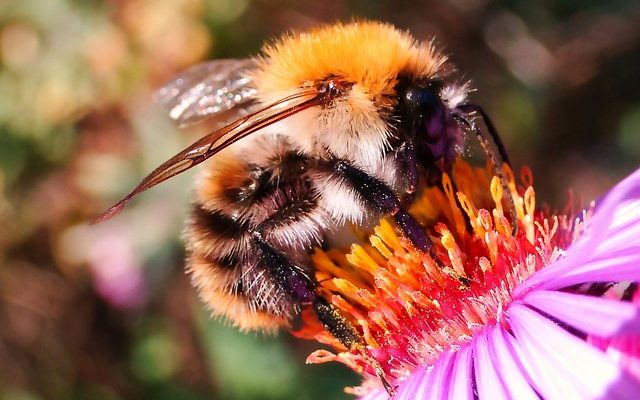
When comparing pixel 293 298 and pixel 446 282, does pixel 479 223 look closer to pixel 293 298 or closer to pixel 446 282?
pixel 446 282

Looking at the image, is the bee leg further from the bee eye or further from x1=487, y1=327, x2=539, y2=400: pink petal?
the bee eye

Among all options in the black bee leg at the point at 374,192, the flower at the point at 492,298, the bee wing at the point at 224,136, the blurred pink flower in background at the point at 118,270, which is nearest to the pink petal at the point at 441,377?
the flower at the point at 492,298

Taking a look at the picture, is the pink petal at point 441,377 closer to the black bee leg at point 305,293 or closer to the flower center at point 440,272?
the flower center at point 440,272

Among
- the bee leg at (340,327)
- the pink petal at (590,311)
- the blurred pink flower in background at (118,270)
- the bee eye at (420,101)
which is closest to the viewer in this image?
the pink petal at (590,311)

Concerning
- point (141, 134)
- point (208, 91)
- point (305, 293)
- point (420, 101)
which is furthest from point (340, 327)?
point (141, 134)

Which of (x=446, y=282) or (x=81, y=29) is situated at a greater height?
(x=81, y=29)

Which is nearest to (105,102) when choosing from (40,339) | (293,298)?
(40,339)

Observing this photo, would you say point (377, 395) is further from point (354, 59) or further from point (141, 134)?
point (141, 134)
